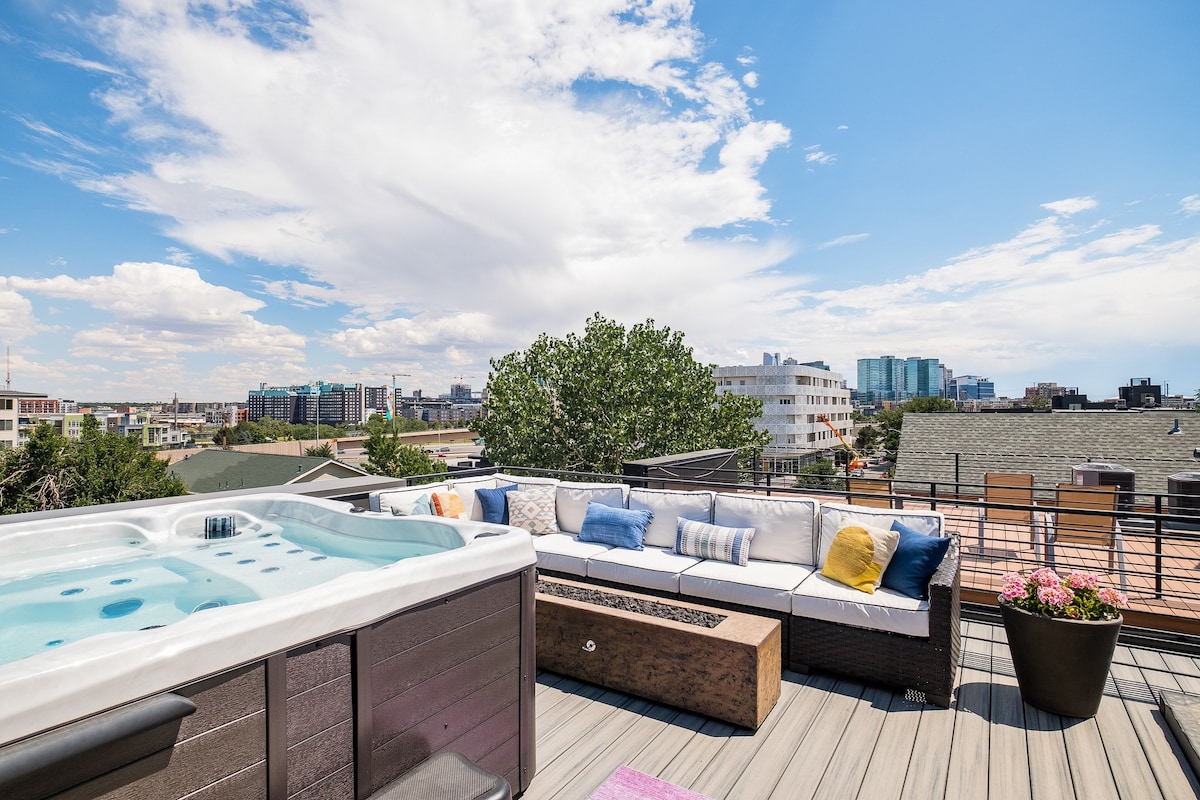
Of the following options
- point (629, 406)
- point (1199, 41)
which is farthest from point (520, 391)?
Answer: point (1199, 41)

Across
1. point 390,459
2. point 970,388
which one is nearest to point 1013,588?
point 390,459

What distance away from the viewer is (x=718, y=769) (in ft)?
7.64

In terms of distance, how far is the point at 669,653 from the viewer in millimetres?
2777

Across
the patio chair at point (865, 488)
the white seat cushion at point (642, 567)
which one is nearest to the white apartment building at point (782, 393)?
the patio chair at point (865, 488)

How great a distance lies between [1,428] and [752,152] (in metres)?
50.2

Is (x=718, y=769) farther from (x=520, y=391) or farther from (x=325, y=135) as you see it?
(x=520, y=391)

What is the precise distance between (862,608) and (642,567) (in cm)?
130

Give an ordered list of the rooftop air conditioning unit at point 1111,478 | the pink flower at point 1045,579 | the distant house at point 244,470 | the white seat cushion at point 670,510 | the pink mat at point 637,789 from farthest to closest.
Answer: the distant house at point 244,470 → the rooftop air conditioning unit at point 1111,478 → the white seat cushion at point 670,510 → the pink flower at point 1045,579 → the pink mat at point 637,789

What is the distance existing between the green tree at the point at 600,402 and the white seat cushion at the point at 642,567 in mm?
8748

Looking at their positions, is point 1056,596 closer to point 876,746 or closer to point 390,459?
point 876,746

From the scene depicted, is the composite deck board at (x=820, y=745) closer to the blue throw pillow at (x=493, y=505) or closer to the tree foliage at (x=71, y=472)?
the blue throw pillow at (x=493, y=505)

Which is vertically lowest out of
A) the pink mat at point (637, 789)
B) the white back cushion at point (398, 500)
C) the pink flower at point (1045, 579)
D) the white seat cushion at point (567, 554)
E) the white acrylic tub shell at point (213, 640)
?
the pink mat at point (637, 789)

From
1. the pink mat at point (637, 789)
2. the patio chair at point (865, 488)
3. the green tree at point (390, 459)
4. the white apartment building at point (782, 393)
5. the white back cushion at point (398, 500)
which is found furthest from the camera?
the white apartment building at point (782, 393)

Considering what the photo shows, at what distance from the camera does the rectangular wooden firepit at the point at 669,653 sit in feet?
8.60
